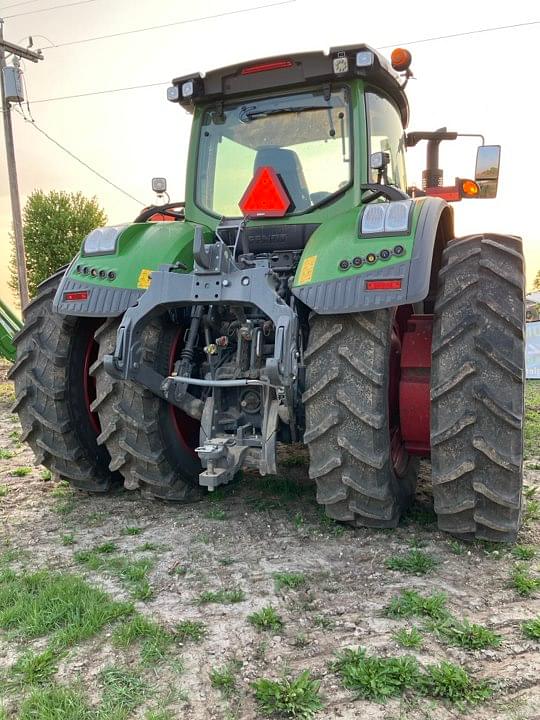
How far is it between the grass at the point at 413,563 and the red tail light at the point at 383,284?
1.33 metres

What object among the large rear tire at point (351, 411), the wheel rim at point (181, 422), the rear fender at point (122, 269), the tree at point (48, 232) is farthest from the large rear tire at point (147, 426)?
the tree at point (48, 232)

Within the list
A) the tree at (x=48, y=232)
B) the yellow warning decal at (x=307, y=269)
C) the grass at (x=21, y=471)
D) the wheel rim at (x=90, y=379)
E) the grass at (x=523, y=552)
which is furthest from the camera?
the tree at (x=48, y=232)

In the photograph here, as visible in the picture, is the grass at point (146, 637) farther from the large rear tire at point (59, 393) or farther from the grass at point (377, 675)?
the large rear tire at point (59, 393)

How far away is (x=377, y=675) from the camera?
2.02 m

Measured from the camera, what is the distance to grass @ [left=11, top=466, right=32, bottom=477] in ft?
15.5

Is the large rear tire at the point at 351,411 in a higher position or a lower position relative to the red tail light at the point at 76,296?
lower

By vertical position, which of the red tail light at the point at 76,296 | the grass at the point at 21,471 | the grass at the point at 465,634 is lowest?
the grass at the point at 21,471

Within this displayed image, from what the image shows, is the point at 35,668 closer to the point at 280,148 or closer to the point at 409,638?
the point at 409,638

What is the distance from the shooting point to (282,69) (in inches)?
144

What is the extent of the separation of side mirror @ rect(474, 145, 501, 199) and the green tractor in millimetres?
16

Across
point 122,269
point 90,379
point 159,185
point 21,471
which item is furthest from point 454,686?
point 21,471

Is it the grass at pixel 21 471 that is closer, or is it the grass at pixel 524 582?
the grass at pixel 524 582

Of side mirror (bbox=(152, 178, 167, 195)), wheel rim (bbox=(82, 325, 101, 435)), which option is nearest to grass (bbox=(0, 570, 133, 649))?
wheel rim (bbox=(82, 325, 101, 435))

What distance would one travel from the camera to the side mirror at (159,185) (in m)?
4.41
